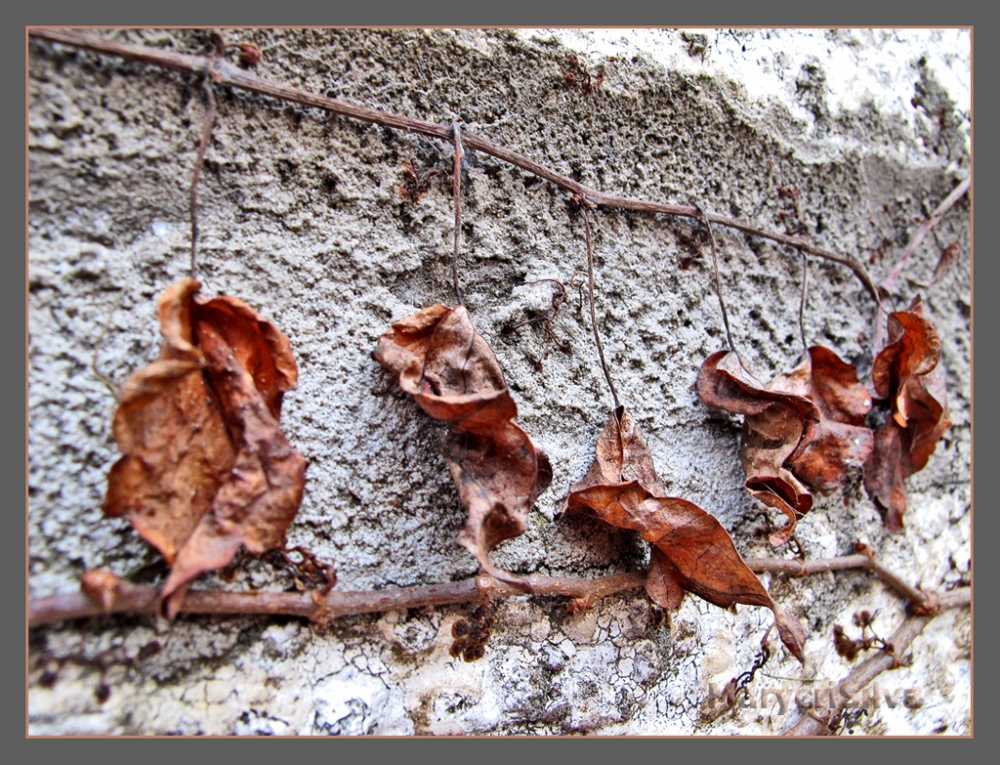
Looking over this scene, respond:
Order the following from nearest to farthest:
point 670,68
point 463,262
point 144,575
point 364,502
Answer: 1. point 144,575
2. point 364,502
3. point 463,262
4. point 670,68

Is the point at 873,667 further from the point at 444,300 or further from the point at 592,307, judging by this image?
the point at 444,300

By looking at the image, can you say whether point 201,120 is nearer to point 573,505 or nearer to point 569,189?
point 569,189

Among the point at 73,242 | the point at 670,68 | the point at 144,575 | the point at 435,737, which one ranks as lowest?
the point at 435,737

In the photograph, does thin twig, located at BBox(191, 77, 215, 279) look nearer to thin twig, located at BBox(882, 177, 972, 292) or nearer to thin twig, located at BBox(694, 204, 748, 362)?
thin twig, located at BBox(694, 204, 748, 362)

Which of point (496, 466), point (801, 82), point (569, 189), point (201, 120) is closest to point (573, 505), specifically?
point (496, 466)

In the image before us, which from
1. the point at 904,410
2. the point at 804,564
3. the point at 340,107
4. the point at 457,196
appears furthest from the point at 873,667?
the point at 340,107

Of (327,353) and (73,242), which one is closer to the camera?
(73,242)

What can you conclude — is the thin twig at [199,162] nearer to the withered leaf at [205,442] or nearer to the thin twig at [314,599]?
the withered leaf at [205,442]
